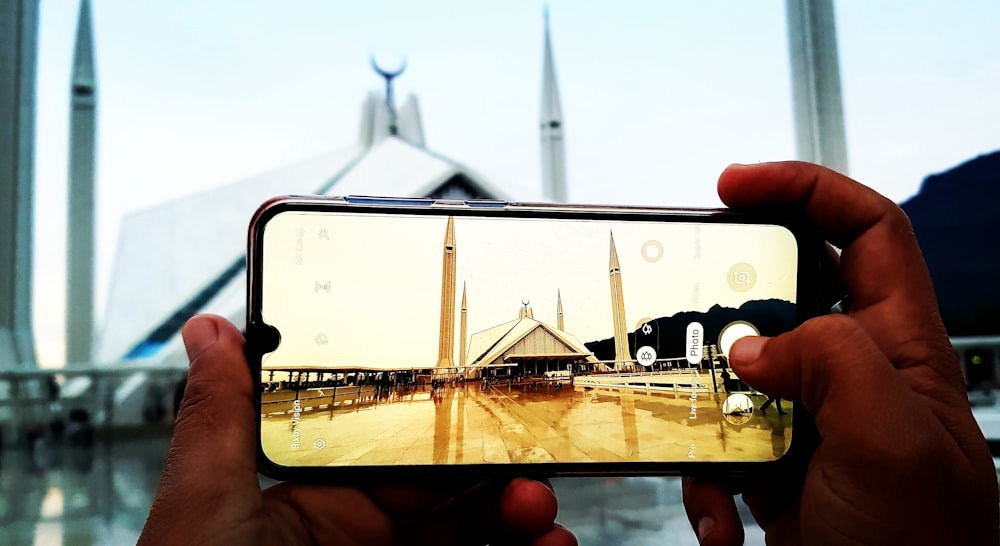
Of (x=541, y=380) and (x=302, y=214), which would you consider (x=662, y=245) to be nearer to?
(x=541, y=380)

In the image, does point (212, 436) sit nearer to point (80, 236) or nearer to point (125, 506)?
point (125, 506)

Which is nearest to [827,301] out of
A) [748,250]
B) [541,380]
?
[748,250]

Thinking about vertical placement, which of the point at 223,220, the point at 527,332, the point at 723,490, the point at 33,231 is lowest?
the point at 723,490

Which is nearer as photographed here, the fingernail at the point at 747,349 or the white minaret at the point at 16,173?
the fingernail at the point at 747,349

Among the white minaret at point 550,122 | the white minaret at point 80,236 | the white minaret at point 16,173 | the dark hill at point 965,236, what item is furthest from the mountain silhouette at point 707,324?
the white minaret at point 80,236

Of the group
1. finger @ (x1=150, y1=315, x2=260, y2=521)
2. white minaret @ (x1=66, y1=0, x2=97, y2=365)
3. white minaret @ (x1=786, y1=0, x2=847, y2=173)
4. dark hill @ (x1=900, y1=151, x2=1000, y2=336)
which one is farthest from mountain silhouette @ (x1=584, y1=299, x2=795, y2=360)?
white minaret @ (x1=66, y1=0, x2=97, y2=365)

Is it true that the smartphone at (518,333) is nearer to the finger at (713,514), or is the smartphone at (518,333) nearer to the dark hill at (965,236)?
the finger at (713,514)

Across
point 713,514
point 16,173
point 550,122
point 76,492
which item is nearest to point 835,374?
point 713,514

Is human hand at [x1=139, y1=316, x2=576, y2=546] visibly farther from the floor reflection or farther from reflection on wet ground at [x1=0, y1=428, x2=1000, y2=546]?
the floor reflection
